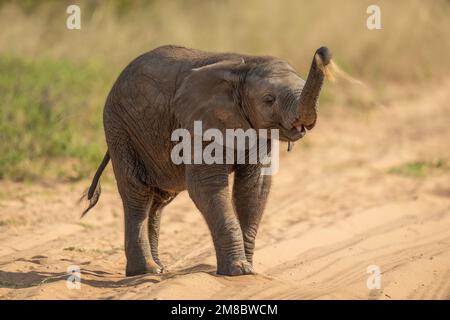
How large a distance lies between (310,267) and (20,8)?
10633mm

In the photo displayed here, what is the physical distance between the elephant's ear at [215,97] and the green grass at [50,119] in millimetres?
4482

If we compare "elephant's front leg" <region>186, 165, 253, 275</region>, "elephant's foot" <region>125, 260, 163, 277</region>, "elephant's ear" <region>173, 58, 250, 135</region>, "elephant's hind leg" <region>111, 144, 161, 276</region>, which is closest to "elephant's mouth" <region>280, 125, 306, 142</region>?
"elephant's ear" <region>173, 58, 250, 135</region>

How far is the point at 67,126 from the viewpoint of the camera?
12.6 metres

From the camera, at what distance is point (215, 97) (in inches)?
281

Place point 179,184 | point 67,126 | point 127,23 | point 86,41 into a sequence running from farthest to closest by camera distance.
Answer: point 127,23 → point 86,41 → point 67,126 → point 179,184

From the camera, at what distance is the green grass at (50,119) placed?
38.0 feet

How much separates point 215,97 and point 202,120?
19 centimetres

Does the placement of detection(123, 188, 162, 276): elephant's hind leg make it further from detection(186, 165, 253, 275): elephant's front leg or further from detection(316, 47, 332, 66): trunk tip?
detection(316, 47, 332, 66): trunk tip

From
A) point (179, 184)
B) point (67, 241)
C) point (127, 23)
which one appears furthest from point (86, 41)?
point (179, 184)

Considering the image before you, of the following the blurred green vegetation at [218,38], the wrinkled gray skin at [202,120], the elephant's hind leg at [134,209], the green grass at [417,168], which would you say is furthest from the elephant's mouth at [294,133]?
the blurred green vegetation at [218,38]

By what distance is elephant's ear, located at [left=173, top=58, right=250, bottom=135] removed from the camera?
710 centimetres

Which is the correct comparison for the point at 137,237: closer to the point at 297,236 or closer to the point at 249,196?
the point at 249,196

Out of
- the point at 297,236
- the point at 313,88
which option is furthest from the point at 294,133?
the point at 297,236
